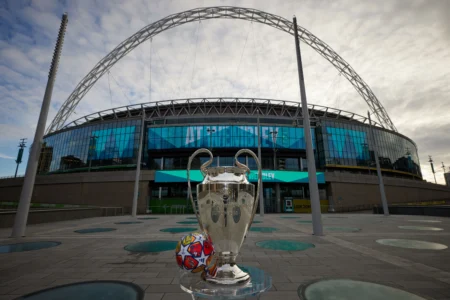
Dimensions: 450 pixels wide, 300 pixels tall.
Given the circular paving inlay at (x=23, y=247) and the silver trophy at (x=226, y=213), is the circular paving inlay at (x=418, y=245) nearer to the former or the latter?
the silver trophy at (x=226, y=213)

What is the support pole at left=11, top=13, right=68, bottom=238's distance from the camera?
8.19 metres

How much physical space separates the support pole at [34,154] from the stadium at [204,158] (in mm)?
22233

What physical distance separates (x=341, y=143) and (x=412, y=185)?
58.3ft

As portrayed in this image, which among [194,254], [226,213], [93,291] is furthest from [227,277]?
[93,291]

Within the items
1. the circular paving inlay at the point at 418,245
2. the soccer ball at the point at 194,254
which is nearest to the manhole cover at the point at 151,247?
the soccer ball at the point at 194,254

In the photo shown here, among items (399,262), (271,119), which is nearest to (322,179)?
(271,119)

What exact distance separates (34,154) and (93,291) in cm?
881

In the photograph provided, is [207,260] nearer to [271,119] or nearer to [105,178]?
[105,178]

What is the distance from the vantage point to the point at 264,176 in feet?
108

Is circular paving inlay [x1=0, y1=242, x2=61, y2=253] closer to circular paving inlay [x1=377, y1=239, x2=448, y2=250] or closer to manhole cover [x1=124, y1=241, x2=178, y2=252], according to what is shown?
manhole cover [x1=124, y1=241, x2=178, y2=252]

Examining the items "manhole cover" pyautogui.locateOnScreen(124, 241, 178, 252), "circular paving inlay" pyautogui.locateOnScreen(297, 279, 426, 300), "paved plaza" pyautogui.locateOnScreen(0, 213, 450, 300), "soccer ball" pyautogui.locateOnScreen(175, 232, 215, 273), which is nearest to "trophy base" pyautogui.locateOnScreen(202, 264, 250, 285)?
"soccer ball" pyautogui.locateOnScreen(175, 232, 215, 273)

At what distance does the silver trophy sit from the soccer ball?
0.46ft

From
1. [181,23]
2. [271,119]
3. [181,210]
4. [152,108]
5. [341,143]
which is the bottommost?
[181,210]

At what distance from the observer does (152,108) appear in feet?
192
